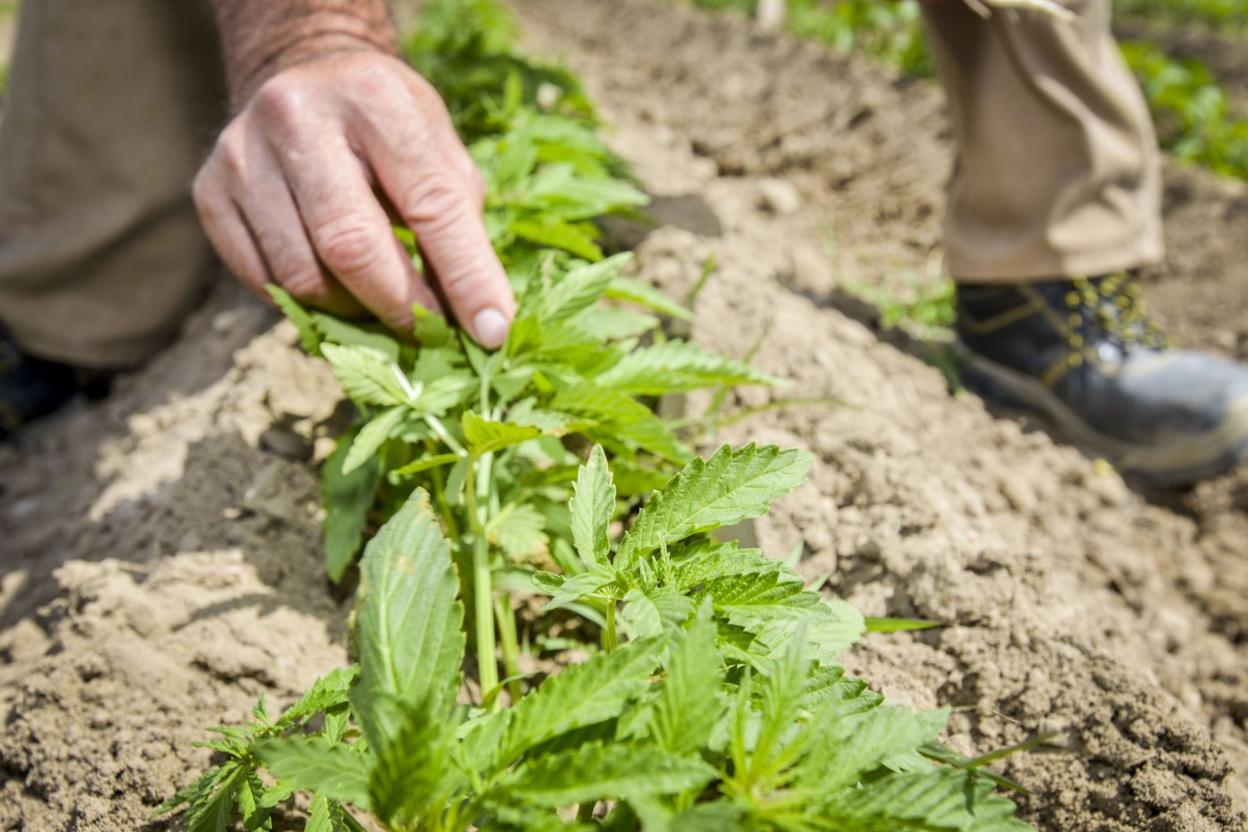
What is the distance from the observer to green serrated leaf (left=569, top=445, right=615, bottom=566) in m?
1.00

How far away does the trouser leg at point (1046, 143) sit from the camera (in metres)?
2.17

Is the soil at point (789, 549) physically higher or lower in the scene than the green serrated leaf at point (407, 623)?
lower

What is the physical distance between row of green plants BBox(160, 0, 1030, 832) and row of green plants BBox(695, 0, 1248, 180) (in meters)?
4.16

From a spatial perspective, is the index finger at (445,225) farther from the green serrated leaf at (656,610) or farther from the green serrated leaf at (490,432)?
the green serrated leaf at (656,610)

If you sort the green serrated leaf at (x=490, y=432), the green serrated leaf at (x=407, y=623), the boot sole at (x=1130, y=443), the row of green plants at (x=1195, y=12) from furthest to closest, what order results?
the row of green plants at (x=1195, y=12) → the boot sole at (x=1130, y=443) → the green serrated leaf at (x=490, y=432) → the green serrated leaf at (x=407, y=623)

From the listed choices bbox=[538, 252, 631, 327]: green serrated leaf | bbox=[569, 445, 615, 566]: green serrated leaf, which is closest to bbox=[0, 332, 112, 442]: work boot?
bbox=[538, 252, 631, 327]: green serrated leaf

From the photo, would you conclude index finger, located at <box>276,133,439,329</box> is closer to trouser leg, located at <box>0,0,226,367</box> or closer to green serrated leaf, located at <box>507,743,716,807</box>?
green serrated leaf, located at <box>507,743,716,807</box>

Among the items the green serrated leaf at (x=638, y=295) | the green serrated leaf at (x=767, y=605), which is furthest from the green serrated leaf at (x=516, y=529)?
the green serrated leaf at (x=638, y=295)

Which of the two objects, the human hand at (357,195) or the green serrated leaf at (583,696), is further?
the human hand at (357,195)

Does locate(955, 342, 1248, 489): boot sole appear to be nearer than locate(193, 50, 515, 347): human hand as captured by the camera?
No

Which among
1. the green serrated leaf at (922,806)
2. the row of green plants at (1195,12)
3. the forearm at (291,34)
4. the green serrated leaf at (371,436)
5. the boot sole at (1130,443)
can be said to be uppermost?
the row of green plants at (1195,12)

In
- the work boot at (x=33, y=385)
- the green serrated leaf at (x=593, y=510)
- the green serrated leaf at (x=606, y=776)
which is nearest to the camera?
the green serrated leaf at (x=606, y=776)

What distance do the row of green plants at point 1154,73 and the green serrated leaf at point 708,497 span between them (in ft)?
14.4

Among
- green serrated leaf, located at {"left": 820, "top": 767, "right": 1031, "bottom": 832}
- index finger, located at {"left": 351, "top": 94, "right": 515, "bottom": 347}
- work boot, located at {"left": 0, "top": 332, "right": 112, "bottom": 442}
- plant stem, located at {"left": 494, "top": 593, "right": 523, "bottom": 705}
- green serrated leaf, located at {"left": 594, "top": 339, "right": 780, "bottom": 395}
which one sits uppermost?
index finger, located at {"left": 351, "top": 94, "right": 515, "bottom": 347}
